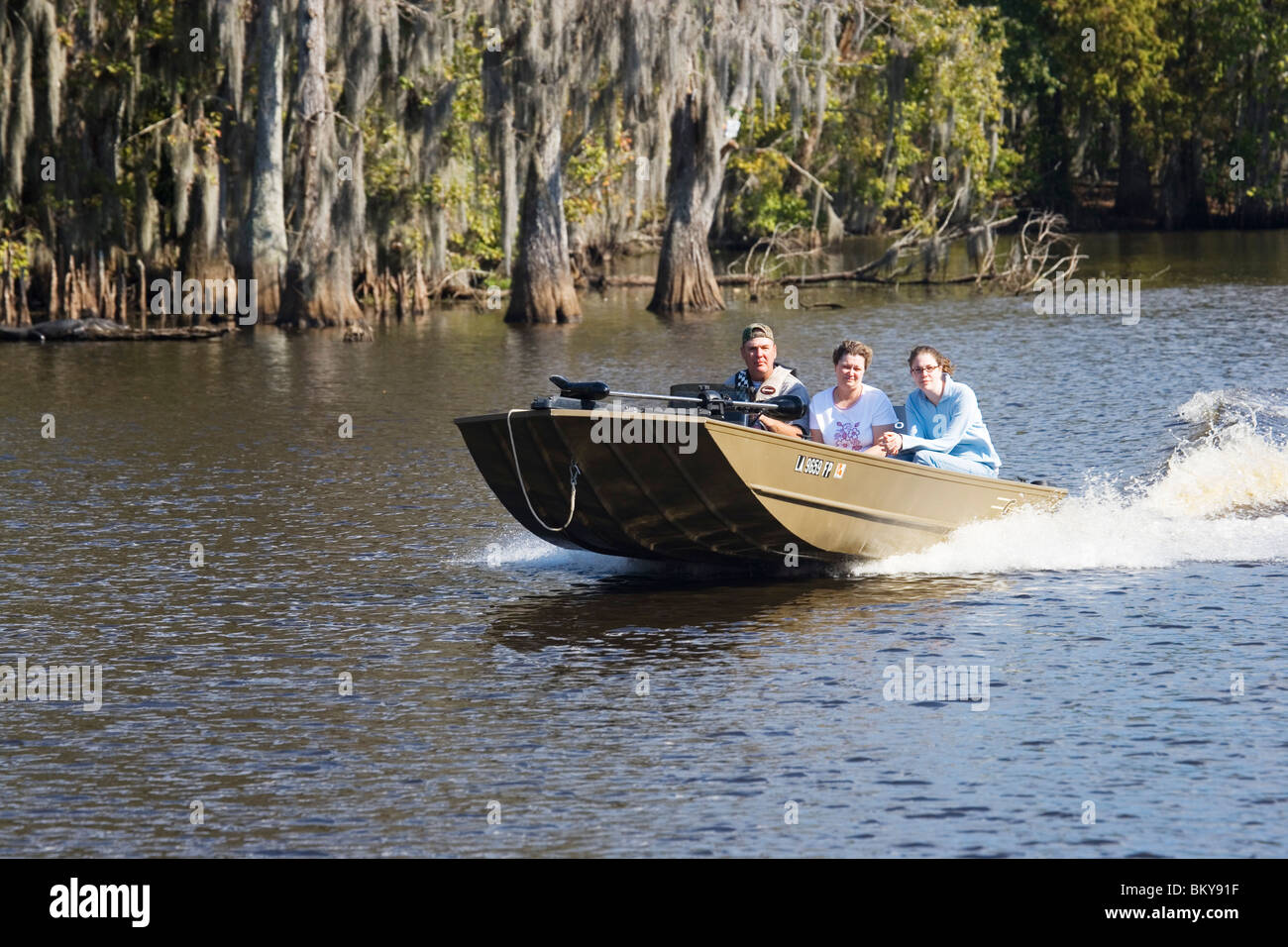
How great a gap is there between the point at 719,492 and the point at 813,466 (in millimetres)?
707

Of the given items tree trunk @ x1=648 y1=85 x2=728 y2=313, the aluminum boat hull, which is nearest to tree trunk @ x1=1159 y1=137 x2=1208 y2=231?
tree trunk @ x1=648 y1=85 x2=728 y2=313

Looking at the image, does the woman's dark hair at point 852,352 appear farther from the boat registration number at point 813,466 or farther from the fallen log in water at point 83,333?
the fallen log in water at point 83,333

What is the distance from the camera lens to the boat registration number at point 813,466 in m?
13.3

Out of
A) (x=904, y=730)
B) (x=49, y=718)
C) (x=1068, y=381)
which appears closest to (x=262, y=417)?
(x=1068, y=381)

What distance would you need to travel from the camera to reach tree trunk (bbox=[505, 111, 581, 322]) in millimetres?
38156

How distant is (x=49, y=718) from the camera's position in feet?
34.4

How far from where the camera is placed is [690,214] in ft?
135

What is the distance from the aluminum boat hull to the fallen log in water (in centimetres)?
2287

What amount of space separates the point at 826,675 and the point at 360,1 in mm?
27778

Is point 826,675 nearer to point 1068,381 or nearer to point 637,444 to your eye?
point 637,444

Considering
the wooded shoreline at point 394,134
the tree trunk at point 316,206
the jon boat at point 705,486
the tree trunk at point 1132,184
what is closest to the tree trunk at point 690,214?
the wooded shoreline at point 394,134

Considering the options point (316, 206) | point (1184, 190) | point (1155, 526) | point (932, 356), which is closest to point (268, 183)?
point (316, 206)

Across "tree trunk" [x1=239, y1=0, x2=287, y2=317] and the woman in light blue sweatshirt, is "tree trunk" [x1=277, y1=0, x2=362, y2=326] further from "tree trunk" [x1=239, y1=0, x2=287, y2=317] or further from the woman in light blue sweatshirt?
the woman in light blue sweatshirt
